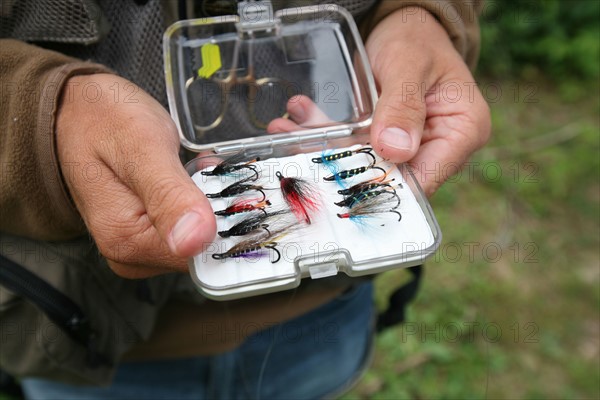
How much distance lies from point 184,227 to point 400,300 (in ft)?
3.74

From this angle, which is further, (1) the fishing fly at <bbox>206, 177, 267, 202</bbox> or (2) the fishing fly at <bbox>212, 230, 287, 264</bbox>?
(1) the fishing fly at <bbox>206, 177, 267, 202</bbox>

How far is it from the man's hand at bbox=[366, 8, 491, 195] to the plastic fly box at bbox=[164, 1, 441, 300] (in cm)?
7

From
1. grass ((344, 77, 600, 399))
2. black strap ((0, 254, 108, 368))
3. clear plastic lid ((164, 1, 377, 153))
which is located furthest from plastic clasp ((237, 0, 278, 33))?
grass ((344, 77, 600, 399))

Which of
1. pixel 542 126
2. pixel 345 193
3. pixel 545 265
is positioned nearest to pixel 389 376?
pixel 545 265

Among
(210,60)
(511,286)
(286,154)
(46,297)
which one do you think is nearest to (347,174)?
(286,154)

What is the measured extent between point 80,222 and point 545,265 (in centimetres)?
254

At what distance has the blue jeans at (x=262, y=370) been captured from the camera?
Answer: 176cm

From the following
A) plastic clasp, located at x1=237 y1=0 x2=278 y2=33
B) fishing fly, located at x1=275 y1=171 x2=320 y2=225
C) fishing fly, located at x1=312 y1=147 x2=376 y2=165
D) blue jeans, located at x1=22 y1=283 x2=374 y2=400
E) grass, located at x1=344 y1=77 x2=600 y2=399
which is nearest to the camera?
fishing fly, located at x1=275 y1=171 x2=320 y2=225

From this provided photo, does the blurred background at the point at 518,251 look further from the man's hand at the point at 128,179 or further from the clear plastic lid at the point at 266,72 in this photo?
the man's hand at the point at 128,179

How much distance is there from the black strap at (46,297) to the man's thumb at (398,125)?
32.7 inches

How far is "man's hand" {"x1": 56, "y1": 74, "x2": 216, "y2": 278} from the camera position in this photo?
1.07 metres

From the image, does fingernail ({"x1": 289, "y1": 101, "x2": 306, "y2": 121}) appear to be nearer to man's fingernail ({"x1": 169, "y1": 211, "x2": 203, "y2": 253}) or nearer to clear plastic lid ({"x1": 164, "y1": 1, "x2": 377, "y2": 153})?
clear plastic lid ({"x1": 164, "y1": 1, "x2": 377, "y2": 153})

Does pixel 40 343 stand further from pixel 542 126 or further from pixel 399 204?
pixel 542 126

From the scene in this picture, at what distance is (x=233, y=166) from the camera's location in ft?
4.51
